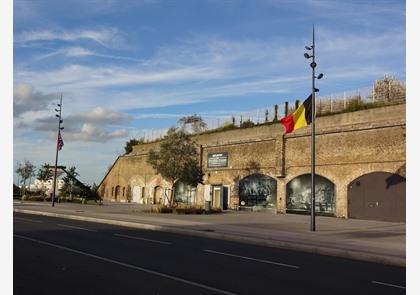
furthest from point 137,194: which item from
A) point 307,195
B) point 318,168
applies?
point 318,168

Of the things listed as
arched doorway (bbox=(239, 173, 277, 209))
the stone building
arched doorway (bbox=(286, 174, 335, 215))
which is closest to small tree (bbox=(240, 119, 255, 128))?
the stone building

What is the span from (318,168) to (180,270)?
25.9 metres

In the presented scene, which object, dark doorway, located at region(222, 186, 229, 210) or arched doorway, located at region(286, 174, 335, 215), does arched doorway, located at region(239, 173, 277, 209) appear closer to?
dark doorway, located at region(222, 186, 229, 210)

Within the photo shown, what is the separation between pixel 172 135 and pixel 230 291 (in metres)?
30.1

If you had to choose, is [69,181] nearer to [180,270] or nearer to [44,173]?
[44,173]

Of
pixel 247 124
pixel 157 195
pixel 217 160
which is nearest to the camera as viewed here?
pixel 217 160

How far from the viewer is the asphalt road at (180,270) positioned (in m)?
8.49

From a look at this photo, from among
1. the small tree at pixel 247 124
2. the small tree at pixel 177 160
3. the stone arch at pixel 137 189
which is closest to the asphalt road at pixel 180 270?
the small tree at pixel 177 160

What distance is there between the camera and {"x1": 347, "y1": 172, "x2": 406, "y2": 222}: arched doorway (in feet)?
97.0

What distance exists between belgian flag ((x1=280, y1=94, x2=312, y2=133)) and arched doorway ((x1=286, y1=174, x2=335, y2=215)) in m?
11.2

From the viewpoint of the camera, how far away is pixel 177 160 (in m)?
37.0

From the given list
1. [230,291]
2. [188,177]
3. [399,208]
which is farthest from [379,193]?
[230,291]

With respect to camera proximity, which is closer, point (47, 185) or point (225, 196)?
point (225, 196)
